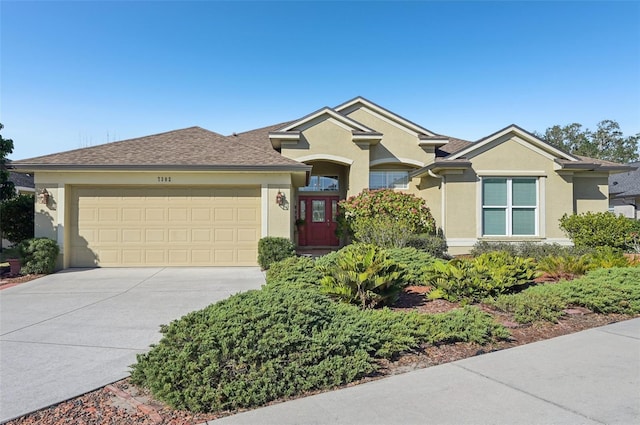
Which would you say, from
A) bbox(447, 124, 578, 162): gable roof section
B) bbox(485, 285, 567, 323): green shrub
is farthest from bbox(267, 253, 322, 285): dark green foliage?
bbox(447, 124, 578, 162): gable roof section

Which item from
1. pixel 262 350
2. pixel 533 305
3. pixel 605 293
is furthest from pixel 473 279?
pixel 262 350

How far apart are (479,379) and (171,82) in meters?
14.5

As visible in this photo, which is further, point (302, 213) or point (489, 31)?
point (302, 213)

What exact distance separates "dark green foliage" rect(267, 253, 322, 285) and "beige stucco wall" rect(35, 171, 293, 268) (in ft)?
12.3

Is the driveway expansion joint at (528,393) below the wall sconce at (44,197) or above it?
below

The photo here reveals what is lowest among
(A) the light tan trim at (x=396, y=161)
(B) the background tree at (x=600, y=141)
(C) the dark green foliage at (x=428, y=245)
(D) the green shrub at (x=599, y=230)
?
(C) the dark green foliage at (x=428, y=245)

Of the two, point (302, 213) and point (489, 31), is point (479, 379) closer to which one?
point (489, 31)

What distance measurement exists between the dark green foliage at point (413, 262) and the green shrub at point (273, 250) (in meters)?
3.49

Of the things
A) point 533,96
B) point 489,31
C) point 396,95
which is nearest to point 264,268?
point 489,31

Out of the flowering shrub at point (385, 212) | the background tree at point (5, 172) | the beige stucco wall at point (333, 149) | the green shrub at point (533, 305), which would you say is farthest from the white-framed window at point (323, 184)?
the green shrub at point (533, 305)

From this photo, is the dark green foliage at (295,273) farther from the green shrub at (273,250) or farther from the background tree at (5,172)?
the background tree at (5,172)

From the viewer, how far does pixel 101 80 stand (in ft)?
41.8

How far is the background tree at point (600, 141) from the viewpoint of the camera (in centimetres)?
4853

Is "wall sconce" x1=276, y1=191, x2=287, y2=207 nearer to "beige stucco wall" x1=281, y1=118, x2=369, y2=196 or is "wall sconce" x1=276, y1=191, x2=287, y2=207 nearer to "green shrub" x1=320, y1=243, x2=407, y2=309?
"beige stucco wall" x1=281, y1=118, x2=369, y2=196
